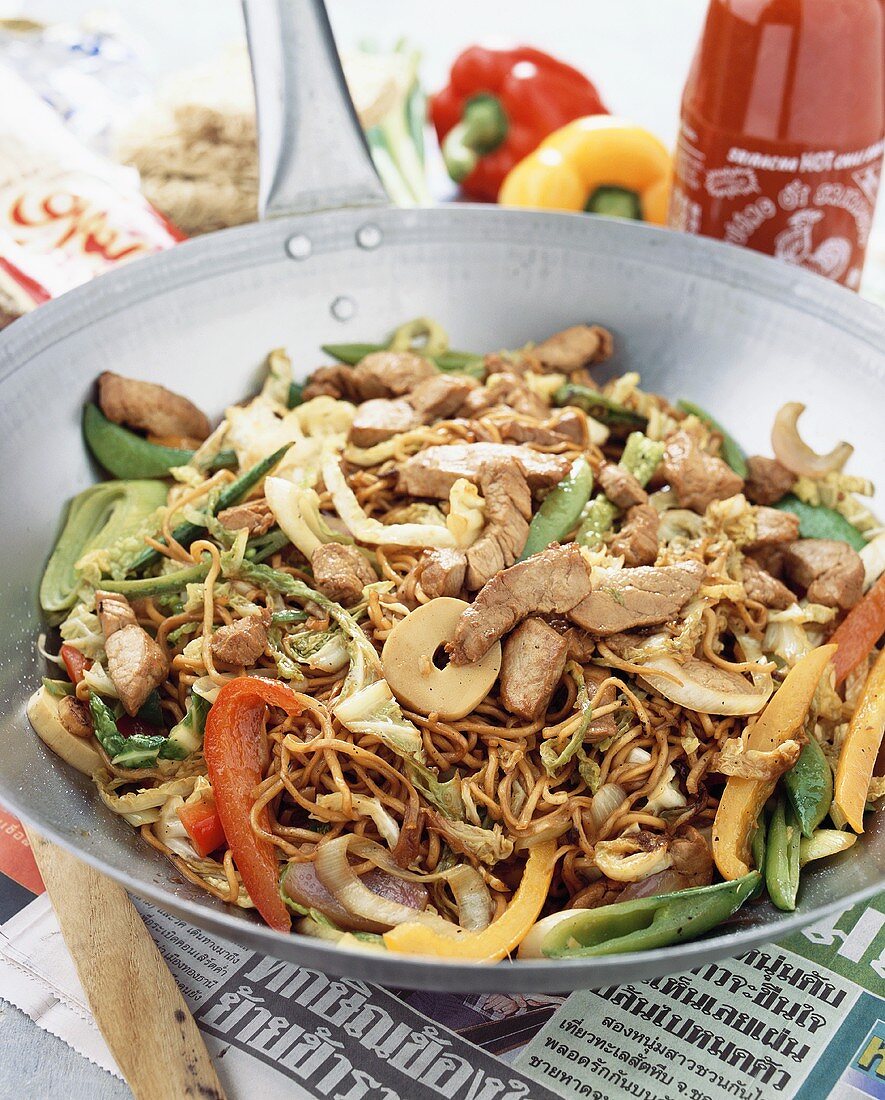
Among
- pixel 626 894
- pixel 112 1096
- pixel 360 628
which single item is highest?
pixel 360 628

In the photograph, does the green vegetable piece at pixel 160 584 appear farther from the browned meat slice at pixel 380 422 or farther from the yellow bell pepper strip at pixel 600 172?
the yellow bell pepper strip at pixel 600 172

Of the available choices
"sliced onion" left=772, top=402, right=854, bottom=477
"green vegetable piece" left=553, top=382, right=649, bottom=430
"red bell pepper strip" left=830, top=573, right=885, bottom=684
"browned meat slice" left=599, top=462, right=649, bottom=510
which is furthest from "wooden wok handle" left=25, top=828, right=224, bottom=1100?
"sliced onion" left=772, top=402, right=854, bottom=477

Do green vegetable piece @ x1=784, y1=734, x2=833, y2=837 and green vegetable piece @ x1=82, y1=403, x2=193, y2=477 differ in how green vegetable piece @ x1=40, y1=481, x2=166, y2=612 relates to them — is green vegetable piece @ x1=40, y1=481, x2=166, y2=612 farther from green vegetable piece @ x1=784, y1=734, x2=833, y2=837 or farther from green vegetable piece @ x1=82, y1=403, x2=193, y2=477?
green vegetable piece @ x1=784, y1=734, x2=833, y2=837

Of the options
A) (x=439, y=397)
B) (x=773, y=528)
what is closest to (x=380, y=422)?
(x=439, y=397)

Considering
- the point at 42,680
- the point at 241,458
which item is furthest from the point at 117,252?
the point at 42,680

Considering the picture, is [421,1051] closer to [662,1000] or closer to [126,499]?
[662,1000]

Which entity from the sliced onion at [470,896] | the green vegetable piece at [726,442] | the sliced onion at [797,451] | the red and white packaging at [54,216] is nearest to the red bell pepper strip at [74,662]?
the sliced onion at [470,896]

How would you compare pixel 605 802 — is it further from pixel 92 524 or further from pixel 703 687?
pixel 92 524
